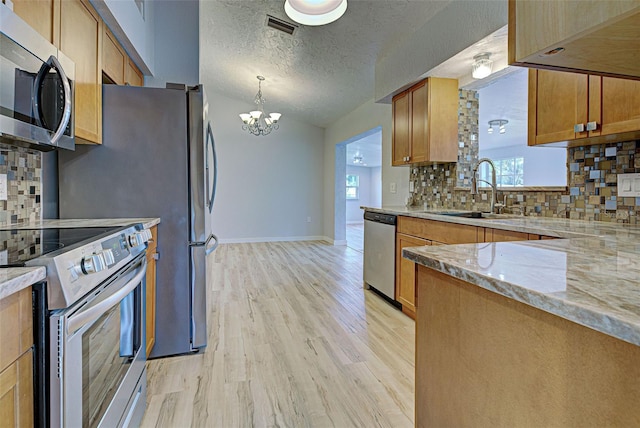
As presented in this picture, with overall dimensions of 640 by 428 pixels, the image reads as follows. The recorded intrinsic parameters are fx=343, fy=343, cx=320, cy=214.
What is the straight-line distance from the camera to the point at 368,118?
5.35m

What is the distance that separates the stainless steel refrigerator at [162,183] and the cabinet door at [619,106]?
219 cm

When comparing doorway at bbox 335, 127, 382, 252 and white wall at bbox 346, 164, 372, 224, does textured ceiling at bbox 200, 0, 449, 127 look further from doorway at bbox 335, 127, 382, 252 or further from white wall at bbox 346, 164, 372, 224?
white wall at bbox 346, 164, 372, 224

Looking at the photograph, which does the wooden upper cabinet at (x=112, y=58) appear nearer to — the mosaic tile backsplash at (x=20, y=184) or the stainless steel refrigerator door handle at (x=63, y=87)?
the mosaic tile backsplash at (x=20, y=184)

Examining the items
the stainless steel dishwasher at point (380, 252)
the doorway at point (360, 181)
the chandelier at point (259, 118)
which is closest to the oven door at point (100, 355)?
the stainless steel dishwasher at point (380, 252)

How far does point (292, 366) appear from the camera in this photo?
2109mm

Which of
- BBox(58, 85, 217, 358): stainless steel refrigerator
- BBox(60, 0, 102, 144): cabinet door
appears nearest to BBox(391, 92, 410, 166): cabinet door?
BBox(58, 85, 217, 358): stainless steel refrigerator

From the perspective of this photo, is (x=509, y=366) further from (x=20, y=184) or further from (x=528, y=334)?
(x=20, y=184)

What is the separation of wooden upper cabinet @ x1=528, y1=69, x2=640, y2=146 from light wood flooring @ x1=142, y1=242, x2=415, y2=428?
159 cm

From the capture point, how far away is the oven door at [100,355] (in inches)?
33.6

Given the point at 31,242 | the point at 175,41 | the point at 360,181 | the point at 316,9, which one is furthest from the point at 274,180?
the point at 31,242

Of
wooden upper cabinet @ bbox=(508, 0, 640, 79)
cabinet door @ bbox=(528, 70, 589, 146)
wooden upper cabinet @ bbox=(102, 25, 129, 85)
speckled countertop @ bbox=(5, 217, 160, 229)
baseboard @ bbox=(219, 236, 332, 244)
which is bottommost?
baseboard @ bbox=(219, 236, 332, 244)

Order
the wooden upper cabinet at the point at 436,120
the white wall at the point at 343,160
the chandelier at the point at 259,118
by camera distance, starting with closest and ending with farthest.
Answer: the wooden upper cabinet at the point at 436,120 → the white wall at the point at 343,160 → the chandelier at the point at 259,118

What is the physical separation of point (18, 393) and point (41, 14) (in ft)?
5.15

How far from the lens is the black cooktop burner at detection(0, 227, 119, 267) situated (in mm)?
875
